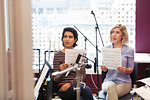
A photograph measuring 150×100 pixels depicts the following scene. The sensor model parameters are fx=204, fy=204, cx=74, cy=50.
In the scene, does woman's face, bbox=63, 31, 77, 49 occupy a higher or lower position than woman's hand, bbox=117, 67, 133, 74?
higher

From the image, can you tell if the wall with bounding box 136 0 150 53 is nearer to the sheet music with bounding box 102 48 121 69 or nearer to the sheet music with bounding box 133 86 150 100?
the sheet music with bounding box 102 48 121 69

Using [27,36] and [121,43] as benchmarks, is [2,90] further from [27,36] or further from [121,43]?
[121,43]

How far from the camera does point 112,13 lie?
3717 millimetres

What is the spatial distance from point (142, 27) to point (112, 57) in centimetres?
161

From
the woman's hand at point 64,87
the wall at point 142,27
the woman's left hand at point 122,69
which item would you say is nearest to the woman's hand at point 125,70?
the woman's left hand at point 122,69

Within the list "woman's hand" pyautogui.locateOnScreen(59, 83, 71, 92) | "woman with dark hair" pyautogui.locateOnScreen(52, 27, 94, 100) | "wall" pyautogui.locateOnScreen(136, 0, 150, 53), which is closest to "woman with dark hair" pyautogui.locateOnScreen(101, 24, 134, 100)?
"woman with dark hair" pyautogui.locateOnScreen(52, 27, 94, 100)

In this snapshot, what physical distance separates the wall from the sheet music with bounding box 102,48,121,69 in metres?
1.51

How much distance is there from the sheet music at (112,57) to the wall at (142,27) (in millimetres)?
1514

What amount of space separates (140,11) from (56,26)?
5.03 ft

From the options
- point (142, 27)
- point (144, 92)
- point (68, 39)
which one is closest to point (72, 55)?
point (68, 39)

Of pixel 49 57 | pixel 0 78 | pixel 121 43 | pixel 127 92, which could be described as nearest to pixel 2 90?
pixel 0 78

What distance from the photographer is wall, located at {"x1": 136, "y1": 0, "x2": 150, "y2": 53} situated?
354cm

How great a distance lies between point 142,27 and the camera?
3580 mm

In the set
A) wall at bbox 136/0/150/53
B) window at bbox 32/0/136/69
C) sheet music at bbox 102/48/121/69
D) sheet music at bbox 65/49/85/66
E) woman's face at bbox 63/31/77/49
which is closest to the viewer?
sheet music at bbox 65/49/85/66
